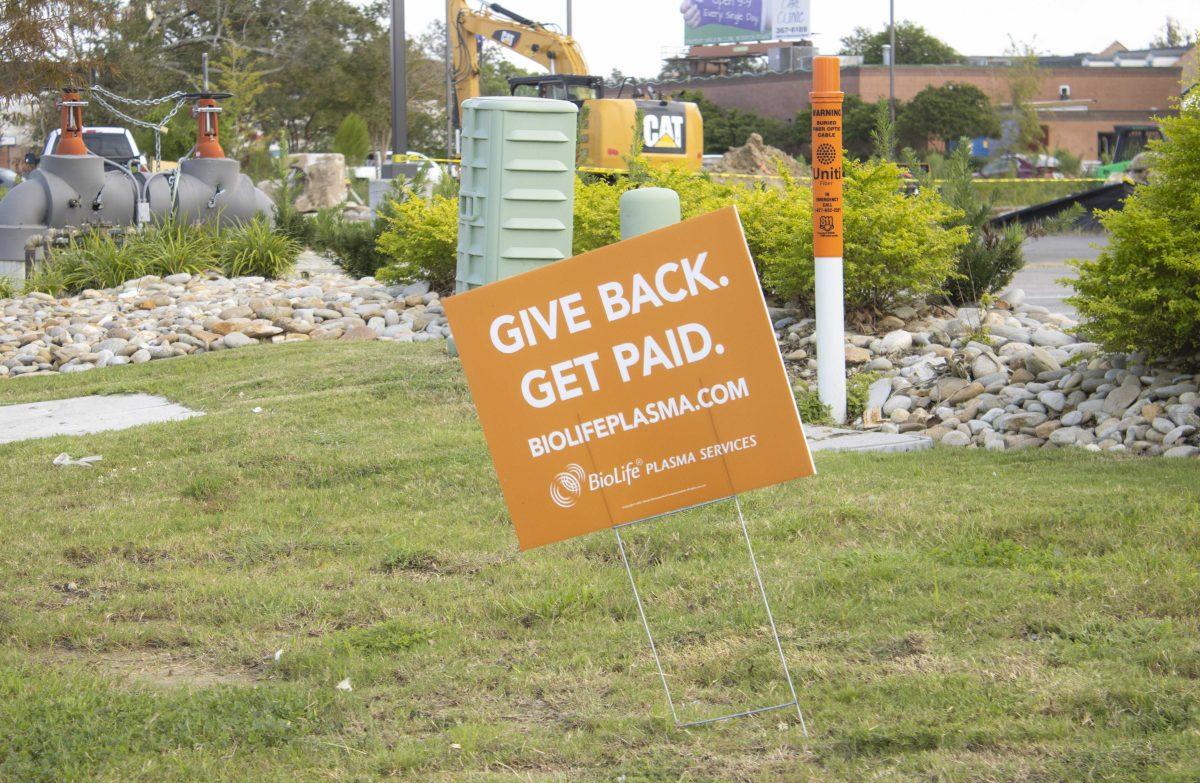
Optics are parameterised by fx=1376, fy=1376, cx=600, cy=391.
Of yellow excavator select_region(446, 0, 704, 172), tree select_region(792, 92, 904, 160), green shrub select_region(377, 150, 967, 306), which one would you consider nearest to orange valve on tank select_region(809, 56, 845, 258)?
green shrub select_region(377, 150, 967, 306)

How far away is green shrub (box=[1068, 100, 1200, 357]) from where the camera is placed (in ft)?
24.4

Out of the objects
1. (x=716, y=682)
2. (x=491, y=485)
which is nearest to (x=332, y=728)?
(x=716, y=682)

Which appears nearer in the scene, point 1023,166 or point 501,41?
point 501,41

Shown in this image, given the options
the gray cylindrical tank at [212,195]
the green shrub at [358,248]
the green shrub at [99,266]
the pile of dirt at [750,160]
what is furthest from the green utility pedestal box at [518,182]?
the pile of dirt at [750,160]

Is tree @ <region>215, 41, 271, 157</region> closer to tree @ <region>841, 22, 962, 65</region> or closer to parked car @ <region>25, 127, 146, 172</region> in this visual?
parked car @ <region>25, 127, 146, 172</region>

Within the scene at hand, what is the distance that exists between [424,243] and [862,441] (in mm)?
6591

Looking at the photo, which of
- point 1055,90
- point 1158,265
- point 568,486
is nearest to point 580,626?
point 568,486

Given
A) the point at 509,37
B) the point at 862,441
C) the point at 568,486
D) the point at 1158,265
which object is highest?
the point at 509,37

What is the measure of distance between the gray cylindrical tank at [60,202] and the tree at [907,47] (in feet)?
232

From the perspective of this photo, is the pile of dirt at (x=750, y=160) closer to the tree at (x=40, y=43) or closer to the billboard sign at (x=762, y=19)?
the tree at (x=40, y=43)

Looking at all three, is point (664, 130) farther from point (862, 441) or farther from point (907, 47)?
point (907, 47)

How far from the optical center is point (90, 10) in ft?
33.0

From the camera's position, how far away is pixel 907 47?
8488 cm

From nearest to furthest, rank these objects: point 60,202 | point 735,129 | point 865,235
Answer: point 865,235 → point 60,202 → point 735,129
